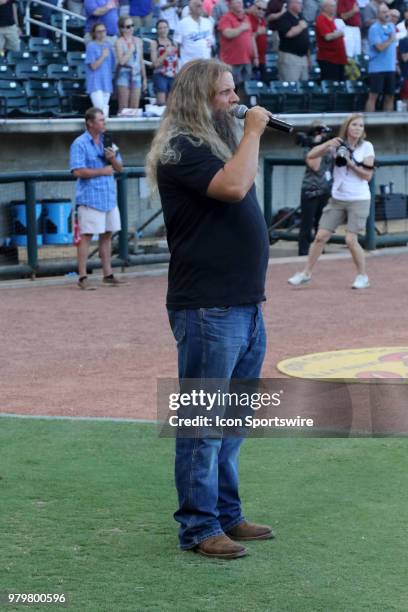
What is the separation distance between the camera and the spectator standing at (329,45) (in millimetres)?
19984

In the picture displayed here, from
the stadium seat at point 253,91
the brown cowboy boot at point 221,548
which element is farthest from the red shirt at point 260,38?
the brown cowboy boot at point 221,548

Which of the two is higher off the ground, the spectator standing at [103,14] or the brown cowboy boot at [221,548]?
the spectator standing at [103,14]

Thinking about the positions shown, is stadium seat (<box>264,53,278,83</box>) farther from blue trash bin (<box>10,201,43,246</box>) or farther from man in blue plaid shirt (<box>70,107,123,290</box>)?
man in blue plaid shirt (<box>70,107,123,290</box>)

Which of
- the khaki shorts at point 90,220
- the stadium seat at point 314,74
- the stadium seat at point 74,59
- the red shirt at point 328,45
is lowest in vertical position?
the khaki shorts at point 90,220

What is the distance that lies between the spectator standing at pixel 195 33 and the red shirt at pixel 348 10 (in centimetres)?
370

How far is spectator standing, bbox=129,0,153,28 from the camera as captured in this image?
2059cm

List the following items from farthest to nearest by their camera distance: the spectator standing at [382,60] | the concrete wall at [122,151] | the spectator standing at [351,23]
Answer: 1. the spectator standing at [351,23]
2. the spectator standing at [382,60]
3. the concrete wall at [122,151]

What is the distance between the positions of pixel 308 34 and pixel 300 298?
32.3ft

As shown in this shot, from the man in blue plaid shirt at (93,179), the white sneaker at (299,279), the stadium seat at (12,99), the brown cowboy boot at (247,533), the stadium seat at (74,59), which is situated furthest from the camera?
the stadium seat at (74,59)

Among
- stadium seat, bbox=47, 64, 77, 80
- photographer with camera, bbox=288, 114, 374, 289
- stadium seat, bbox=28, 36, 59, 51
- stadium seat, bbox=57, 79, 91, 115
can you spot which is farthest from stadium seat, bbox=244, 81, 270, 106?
photographer with camera, bbox=288, 114, 374, 289

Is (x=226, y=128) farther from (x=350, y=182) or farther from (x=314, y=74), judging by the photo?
(x=314, y=74)

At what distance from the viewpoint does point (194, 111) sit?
455 cm

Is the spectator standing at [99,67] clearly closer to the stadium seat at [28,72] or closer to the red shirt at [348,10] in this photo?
the stadium seat at [28,72]

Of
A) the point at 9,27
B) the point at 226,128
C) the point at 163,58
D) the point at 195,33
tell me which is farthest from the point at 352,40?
the point at 226,128
